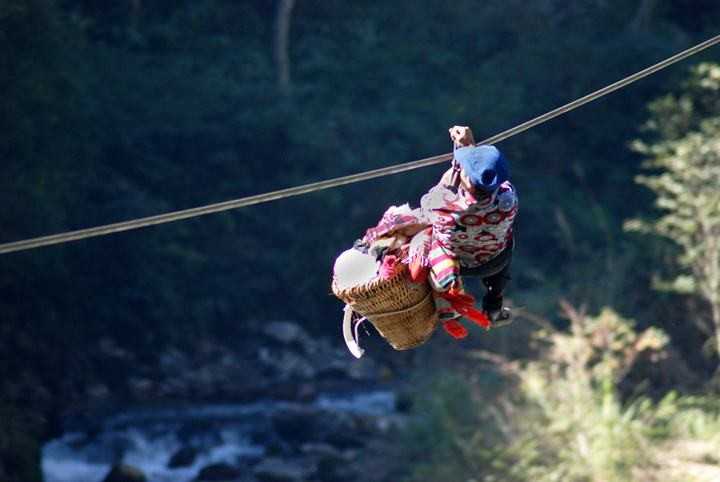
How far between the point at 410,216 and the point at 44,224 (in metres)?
14.4

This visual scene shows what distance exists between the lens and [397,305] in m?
4.77

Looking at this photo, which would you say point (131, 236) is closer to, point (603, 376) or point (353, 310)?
point (603, 376)

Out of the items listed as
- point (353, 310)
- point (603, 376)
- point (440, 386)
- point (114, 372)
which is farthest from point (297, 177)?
point (353, 310)

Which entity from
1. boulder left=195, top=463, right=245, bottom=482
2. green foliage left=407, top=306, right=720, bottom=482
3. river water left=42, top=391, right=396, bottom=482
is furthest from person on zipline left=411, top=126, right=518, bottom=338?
river water left=42, top=391, right=396, bottom=482

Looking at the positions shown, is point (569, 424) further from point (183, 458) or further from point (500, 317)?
point (500, 317)

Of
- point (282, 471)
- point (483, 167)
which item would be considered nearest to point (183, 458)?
point (282, 471)

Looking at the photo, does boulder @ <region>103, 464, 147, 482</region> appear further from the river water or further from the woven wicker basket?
the woven wicker basket

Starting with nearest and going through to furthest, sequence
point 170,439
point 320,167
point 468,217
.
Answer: point 468,217, point 170,439, point 320,167

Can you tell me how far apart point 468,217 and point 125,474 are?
13407mm

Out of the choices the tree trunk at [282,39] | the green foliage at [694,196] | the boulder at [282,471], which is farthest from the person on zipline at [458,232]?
the tree trunk at [282,39]

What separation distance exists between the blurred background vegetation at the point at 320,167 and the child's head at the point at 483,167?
29.0ft

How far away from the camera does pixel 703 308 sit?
55.8 feet

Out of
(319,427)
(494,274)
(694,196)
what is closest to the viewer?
(494,274)

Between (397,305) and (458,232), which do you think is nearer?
(458,232)
